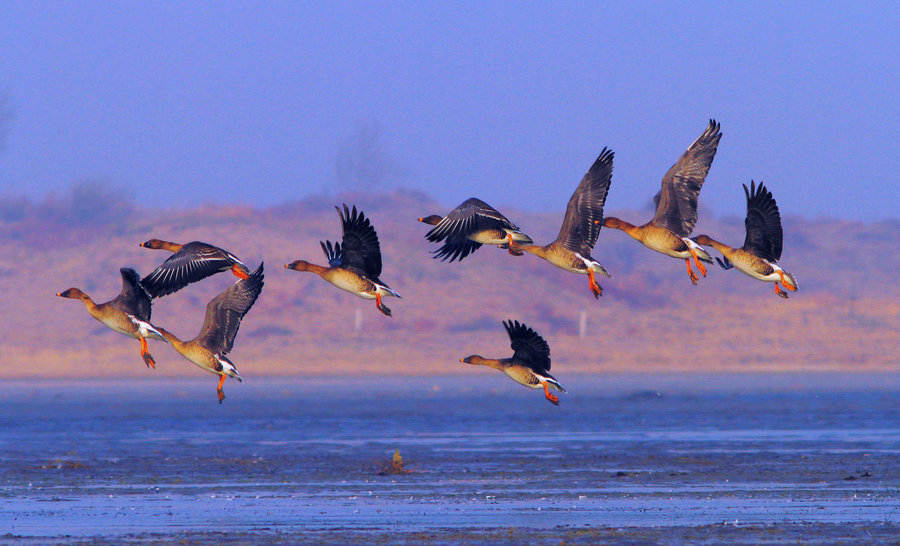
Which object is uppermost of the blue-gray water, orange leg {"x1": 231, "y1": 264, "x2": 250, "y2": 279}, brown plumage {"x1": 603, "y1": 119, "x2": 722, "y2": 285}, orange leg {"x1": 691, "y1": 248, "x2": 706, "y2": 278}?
brown plumage {"x1": 603, "y1": 119, "x2": 722, "y2": 285}

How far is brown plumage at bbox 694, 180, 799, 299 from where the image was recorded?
18.9m

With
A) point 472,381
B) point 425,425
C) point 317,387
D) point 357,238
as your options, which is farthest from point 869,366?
point 357,238

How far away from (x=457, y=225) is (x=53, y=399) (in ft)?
257

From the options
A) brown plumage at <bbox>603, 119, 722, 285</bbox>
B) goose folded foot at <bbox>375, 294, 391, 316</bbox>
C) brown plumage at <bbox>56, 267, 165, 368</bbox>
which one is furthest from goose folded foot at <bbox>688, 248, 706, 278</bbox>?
brown plumage at <bbox>56, 267, 165, 368</bbox>

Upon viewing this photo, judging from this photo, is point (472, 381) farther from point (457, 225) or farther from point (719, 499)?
point (457, 225)

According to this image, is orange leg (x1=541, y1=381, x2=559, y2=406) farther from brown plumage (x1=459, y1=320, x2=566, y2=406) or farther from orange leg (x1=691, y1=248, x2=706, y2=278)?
orange leg (x1=691, y1=248, x2=706, y2=278)

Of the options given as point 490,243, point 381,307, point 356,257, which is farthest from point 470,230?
point 381,307

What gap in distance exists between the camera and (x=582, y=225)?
64.6ft

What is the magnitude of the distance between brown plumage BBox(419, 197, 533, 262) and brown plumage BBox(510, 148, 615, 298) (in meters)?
0.35

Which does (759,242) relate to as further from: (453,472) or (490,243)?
(453,472)

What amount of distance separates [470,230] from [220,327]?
410cm

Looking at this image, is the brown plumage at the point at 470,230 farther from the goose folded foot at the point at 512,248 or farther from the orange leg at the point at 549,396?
the orange leg at the point at 549,396

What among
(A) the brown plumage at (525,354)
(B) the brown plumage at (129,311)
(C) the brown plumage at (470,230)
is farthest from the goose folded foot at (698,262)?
(B) the brown plumage at (129,311)

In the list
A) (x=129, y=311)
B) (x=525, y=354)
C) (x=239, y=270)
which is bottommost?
(x=525, y=354)
